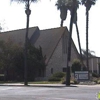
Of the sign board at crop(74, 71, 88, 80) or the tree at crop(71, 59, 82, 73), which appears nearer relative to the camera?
the sign board at crop(74, 71, 88, 80)

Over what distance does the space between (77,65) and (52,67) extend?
5025 mm

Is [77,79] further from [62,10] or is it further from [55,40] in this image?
[62,10]

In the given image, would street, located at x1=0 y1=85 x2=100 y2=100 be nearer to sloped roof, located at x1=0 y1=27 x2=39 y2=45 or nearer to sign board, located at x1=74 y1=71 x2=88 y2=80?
sign board, located at x1=74 y1=71 x2=88 y2=80

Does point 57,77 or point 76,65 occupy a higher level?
point 76,65

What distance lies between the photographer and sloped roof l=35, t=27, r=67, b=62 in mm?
59884

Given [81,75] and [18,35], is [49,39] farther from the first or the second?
[81,75]

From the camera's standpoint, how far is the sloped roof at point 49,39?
59.9 m

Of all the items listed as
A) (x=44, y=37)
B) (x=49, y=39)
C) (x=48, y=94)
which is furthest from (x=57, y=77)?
(x=48, y=94)

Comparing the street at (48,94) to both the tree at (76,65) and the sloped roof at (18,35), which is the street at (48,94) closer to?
the tree at (76,65)

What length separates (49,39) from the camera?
205ft

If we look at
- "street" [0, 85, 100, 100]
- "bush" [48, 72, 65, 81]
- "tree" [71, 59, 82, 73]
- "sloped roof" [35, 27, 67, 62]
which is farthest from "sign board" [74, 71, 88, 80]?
"street" [0, 85, 100, 100]

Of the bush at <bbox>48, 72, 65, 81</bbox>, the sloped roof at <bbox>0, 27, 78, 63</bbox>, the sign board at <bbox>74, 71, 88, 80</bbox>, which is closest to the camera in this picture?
the sign board at <bbox>74, 71, 88, 80</bbox>

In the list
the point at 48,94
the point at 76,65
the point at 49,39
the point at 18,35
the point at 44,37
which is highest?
the point at 18,35

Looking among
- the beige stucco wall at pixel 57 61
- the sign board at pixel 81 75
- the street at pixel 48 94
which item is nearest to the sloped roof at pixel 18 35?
the beige stucco wall at pixel 57 61
